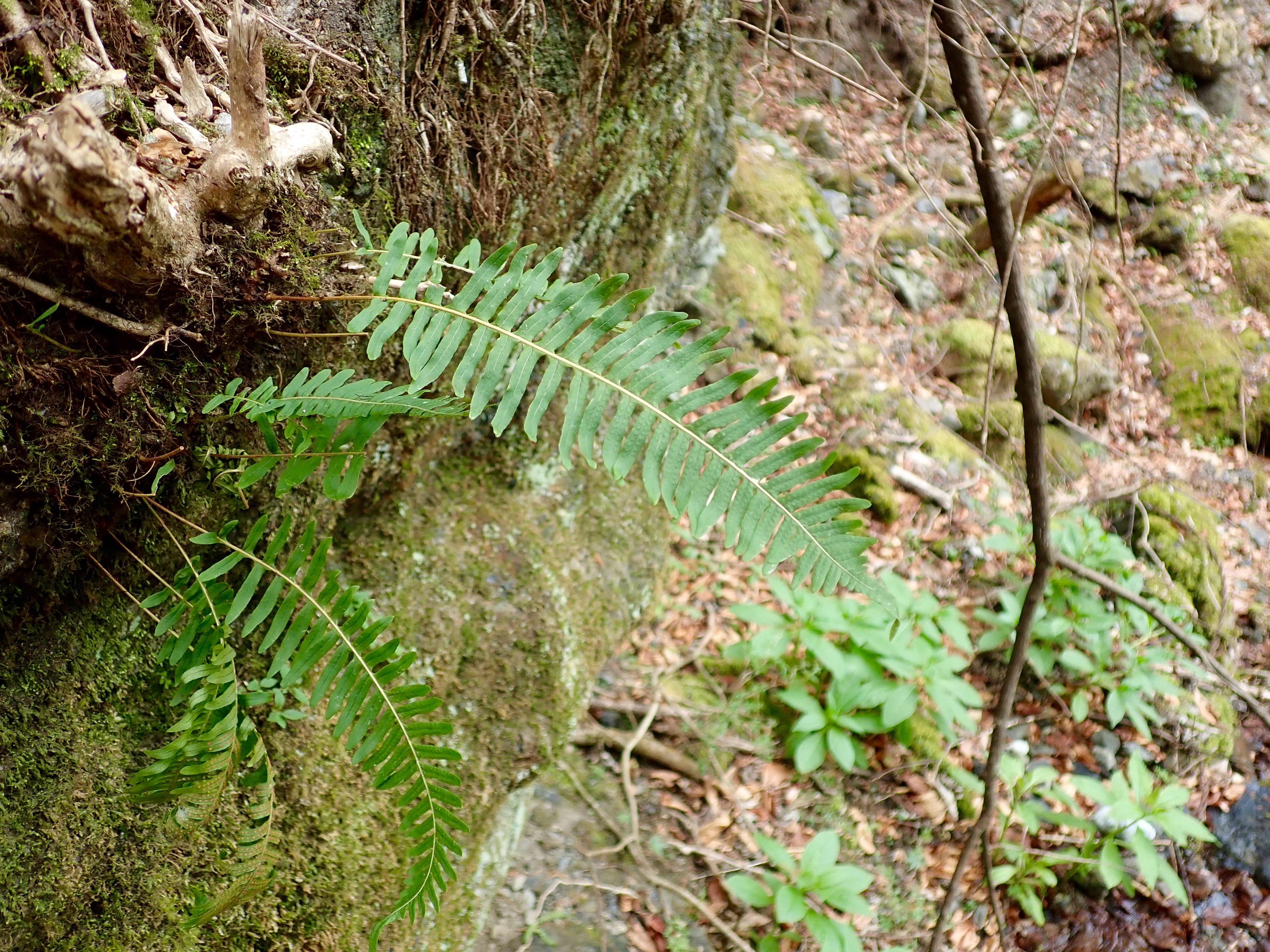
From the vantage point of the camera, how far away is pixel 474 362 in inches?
49.6

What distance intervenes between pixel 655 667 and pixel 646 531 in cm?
69

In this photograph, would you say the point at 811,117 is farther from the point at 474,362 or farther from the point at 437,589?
the point at 474,362

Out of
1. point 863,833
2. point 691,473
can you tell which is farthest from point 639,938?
point 691,473

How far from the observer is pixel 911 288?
240 inches

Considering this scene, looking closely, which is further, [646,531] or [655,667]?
[655,667]

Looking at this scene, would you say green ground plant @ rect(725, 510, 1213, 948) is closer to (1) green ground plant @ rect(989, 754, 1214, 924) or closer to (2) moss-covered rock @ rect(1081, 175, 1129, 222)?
(1) green ground plant @ rect(989, 754, 1214, 924)

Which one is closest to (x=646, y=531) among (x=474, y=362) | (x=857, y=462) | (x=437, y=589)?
(x=437, y=589)

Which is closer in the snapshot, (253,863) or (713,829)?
(253,863)

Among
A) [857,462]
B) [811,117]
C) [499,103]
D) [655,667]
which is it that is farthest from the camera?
[811,117]

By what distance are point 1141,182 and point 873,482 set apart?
470 centimetres

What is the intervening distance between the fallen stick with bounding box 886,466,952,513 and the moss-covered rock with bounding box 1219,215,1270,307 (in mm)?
4079

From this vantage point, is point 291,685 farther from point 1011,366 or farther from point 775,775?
point 1011,366

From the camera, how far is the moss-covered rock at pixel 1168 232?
677 centimetres

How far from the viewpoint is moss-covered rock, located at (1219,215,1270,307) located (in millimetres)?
6539
